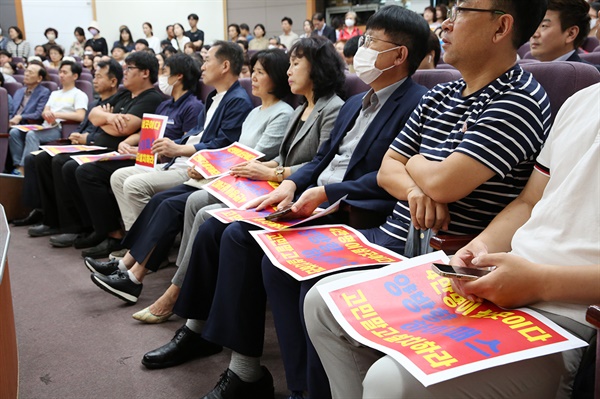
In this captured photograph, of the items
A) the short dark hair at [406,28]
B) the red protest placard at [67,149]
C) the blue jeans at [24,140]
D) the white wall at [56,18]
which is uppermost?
the white wall at [56,18]

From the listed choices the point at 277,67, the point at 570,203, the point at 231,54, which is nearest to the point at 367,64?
the point at 277,67

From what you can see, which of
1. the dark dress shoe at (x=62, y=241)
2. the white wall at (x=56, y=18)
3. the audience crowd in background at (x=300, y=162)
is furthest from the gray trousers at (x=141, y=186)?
the white wall at (x=56, y=18)

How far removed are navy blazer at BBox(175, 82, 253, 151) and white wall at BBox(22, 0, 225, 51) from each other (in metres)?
9.66

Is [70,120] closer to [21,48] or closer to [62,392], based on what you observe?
[62,392]

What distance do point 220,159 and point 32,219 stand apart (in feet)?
6.59

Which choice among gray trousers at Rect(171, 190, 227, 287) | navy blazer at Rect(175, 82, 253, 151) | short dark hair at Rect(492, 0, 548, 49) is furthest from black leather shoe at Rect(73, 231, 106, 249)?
short dark hair at Rect(492, 0, 548, 49)

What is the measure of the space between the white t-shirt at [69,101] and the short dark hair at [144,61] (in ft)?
3.90

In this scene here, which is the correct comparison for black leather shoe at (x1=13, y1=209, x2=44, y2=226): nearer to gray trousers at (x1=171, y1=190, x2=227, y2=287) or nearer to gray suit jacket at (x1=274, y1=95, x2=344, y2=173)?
gray trousers at (x1=171, y1=190, x2=227, y2=287)

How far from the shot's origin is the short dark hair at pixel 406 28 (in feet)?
5.92

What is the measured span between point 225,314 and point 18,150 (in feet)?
11.4

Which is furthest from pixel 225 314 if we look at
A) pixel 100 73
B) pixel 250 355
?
pixel 100 73

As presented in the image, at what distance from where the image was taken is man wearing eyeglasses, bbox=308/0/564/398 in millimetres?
1136

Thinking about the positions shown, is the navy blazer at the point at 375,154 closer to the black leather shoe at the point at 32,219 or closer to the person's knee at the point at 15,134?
the black leather shoe at the point at 32,219

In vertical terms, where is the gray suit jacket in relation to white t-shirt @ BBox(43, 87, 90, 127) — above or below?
above
